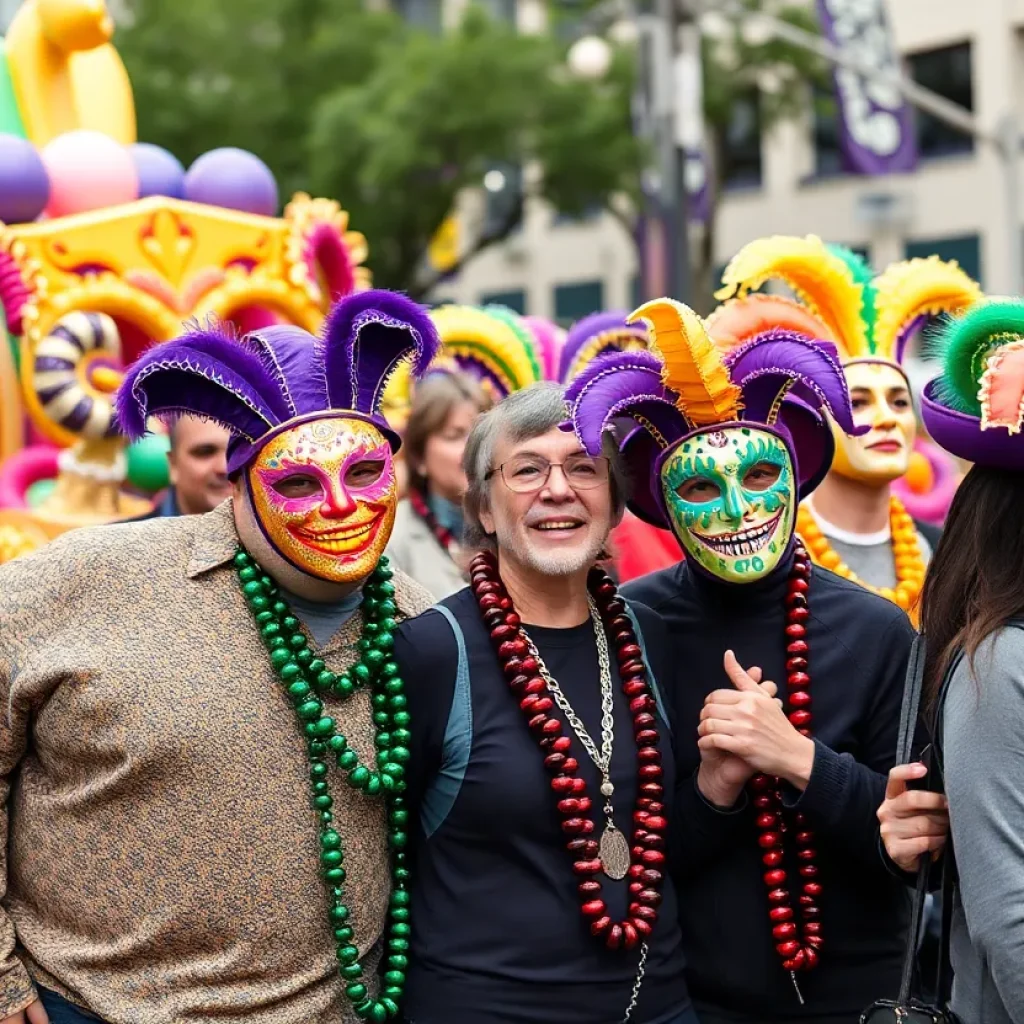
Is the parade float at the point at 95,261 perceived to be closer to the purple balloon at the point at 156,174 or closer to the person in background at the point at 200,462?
the purple balloon at the point at 156,174

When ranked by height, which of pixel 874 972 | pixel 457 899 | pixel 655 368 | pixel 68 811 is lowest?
pixel 874 972

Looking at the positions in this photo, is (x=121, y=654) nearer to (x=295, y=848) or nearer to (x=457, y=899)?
(x=295, y=848)

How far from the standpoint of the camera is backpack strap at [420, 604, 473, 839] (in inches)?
118

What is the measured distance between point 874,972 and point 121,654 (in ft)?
5.02

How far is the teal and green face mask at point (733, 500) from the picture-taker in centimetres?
322

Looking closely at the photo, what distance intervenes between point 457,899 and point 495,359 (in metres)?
3.43

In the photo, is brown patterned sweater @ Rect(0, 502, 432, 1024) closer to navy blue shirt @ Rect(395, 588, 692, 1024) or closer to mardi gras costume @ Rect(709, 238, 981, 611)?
navy blue shirt @ Rect(395, 588, 692, 1024)

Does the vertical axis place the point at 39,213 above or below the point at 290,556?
above

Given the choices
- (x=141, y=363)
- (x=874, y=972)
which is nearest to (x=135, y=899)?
(x=141, y=363)

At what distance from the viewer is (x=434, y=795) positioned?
9.91ft

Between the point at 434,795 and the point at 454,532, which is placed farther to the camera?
the point at 454,532

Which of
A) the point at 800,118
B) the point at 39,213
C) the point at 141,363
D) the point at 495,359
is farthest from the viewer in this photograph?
the point at 800,118

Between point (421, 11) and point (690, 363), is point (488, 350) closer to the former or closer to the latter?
point (690, 363)

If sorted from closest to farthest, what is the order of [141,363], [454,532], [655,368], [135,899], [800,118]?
[135,899] → [141,363] → [655,368] → [454,532] → [800,118]
